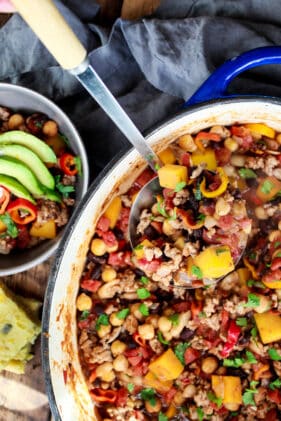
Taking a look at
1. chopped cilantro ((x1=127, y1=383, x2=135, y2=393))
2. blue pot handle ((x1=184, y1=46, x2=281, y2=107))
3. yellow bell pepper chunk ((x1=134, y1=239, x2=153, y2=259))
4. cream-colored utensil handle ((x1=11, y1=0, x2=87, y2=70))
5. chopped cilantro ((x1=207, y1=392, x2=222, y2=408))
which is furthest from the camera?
chopped cilantro ((x1=127, y1=383, x2=135, y2=393))

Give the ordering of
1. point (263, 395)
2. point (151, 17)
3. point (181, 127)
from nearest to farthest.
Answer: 1. point (181, 127)
2. point (263, 395)
3. point (151, 17)

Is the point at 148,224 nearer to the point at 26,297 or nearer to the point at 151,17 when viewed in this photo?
the point at 26,297

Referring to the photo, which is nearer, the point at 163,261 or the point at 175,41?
the point at 163,261

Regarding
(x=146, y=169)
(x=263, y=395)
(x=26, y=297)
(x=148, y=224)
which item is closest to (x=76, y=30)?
(x=146, y=169)

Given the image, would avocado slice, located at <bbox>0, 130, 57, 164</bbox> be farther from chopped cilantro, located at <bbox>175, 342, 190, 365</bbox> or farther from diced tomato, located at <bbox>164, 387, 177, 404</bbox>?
diced tomato, located at <bbox>164, 387, 177, 404</bbox>

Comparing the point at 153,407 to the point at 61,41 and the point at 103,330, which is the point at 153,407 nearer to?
the point at 103,330

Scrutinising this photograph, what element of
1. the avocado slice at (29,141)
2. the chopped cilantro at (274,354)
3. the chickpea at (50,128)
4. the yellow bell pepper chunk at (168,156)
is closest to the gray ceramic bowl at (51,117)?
the chickpea at (50,128)

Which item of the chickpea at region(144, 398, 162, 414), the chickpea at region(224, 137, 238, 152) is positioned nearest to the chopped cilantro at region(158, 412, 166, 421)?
the chickpea at region(144, 398, 162, 414)
